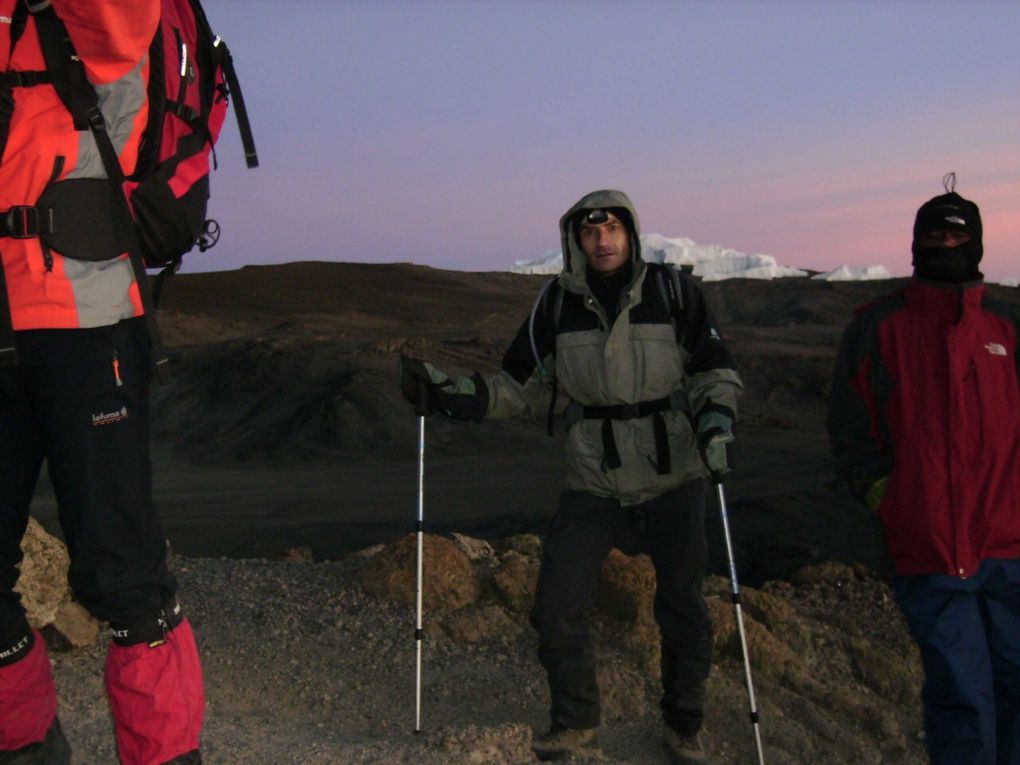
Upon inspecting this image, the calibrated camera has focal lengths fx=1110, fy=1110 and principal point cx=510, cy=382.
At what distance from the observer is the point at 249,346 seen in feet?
68.7

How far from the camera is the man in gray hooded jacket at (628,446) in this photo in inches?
156

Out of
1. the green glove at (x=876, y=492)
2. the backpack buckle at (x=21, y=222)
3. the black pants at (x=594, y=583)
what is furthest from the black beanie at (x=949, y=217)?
the backpack buckle at (x=21, y=222)

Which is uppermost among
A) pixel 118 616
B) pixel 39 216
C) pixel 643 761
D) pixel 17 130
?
pixel 17 130

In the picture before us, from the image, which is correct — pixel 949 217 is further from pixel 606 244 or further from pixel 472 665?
pixel 472 665

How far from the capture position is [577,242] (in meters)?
4.29

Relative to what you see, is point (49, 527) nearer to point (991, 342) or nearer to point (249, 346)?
point (991, 342)

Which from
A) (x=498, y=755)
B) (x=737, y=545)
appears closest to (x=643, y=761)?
(x=498, y=755)

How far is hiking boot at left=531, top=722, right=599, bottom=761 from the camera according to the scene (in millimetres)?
4020

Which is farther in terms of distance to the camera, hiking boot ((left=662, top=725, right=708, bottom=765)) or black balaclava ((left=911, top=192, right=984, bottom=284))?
hiking boot ((left=662, top=725, right=708, bottom=765))

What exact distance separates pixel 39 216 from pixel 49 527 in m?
7.32

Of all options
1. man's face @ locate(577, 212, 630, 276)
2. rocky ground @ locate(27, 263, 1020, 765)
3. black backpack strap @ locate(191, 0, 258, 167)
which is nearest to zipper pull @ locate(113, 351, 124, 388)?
black backpack strap @ locate(191, 0, 258, 167)

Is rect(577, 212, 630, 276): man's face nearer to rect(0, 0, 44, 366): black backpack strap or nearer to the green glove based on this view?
the green glove

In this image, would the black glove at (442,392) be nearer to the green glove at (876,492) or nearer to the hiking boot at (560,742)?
the hiking boot at (560,742)

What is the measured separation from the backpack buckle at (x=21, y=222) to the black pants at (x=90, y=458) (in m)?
0.24
